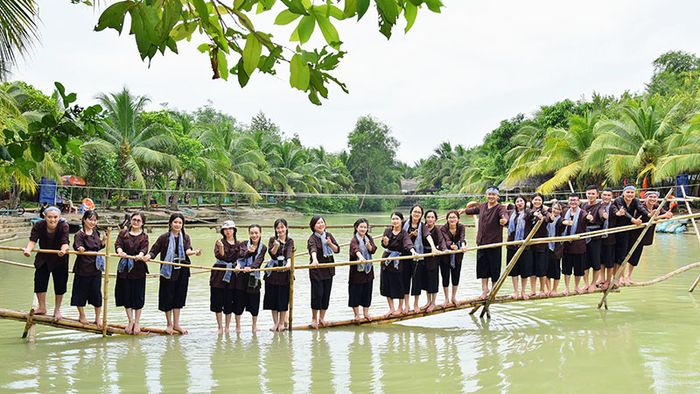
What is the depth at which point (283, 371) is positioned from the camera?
5.22m

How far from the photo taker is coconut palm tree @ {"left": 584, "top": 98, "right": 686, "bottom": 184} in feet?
61.2

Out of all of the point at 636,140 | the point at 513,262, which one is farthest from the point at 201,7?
the point at 636,140

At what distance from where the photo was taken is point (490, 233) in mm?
7176

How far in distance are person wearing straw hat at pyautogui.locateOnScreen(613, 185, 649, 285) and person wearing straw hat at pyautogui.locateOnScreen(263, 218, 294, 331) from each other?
3791 millimetres

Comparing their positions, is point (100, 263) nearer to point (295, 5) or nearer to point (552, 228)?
point (552, 228)

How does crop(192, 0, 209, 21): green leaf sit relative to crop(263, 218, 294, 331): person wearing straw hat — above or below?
above

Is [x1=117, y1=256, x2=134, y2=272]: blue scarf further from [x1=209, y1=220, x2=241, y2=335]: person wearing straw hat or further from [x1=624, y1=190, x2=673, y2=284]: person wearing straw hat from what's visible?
[x1=624, y1=190, x2=673, y2=284]: person wearing straw hat

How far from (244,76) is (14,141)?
4.32 feet

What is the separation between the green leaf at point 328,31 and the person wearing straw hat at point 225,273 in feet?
15.7

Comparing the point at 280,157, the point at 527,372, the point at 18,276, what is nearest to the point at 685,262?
the point at 527,372

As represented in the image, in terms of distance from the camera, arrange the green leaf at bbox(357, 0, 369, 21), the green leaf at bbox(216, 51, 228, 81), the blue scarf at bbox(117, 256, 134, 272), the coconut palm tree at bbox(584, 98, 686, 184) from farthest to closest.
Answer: the coconut palm tree at bbox(584, 98, 686, 184)
the blue scarf at bbox(117, 256, 134, 272)
the green leaf at bbox(216, 51, 228, 81)
the green leaf at bbox(357, 0, 369, 21)

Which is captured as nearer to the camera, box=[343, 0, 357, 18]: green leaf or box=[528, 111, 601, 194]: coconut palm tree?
box=[343, 0, 357, 18]: green leaf

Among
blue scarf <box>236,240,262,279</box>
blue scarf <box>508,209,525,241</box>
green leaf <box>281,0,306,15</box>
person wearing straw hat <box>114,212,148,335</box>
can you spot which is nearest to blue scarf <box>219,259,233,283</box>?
blue scarf <box>236,240,262,279</box>

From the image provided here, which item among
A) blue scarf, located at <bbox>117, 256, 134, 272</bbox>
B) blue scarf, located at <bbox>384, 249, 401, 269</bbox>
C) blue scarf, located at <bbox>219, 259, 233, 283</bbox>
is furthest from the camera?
blue scarf, located at <bbox>384, 249, 401, 269</bbox>
